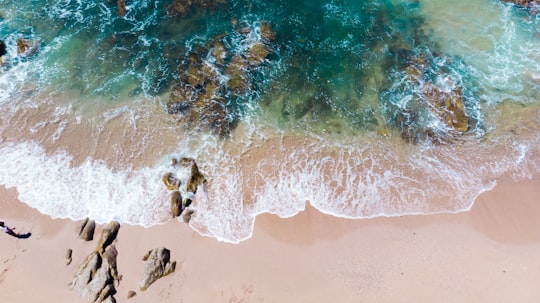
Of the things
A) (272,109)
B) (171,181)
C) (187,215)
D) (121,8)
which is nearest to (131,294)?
(187,215)

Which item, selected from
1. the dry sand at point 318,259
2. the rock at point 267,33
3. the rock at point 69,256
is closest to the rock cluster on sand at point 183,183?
the dry sand at point 318,259

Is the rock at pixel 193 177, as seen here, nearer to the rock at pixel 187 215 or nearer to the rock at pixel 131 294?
the rock at pixel 187 215

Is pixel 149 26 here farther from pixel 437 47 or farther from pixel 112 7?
pixel 437 47

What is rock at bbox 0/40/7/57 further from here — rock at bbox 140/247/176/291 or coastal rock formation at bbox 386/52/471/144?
coastal rock formation at bbox 386/52/471/144

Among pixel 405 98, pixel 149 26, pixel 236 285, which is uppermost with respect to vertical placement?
pixel 149 26

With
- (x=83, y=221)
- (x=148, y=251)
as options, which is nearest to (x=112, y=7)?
(x=83, y=221)

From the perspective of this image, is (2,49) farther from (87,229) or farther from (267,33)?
(267,33)

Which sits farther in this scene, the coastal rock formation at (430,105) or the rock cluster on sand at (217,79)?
the rock cluster on sand at (217,79)
